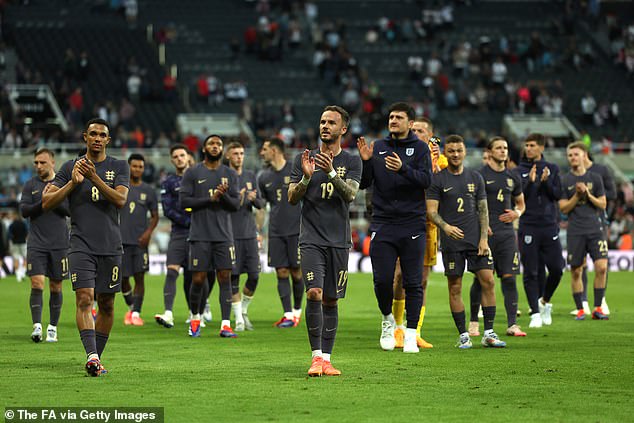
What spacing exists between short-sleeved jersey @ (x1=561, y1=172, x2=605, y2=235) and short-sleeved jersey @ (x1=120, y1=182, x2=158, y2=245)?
21.1 ft

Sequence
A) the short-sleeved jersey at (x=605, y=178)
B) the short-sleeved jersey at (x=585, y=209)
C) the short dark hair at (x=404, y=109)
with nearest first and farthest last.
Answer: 1. the short dark hair at (x=404, y=109)
2. the short-sleeved jersey at (x=585, y=209)
3. the short-sleeved jersey at (x=605, y=178)

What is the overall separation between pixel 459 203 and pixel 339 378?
3.97 metres

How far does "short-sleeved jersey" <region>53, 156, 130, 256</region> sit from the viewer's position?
1123cm

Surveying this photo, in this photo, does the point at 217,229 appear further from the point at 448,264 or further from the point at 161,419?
the point at 161,419

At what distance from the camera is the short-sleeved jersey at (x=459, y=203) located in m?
14.4

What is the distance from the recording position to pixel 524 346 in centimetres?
1431

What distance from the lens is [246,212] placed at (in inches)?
693

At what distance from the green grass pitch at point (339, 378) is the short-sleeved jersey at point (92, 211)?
1217 mm

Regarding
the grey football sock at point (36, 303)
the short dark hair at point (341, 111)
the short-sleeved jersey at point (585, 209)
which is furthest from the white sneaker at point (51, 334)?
the short-sleeved jersey at point (585, 209)

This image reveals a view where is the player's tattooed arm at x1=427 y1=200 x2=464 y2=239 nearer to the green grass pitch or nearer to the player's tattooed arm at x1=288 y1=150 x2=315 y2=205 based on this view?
the green grass pitch

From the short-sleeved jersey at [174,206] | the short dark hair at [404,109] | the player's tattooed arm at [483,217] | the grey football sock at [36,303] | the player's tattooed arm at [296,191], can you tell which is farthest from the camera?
the short-sleeved jersey at [174,206]

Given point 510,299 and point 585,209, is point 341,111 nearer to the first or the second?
point 510,299

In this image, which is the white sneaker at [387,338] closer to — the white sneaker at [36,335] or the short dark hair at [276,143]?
the white sneaker at [36,335]

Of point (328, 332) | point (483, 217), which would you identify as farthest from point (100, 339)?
point (483, 217)
